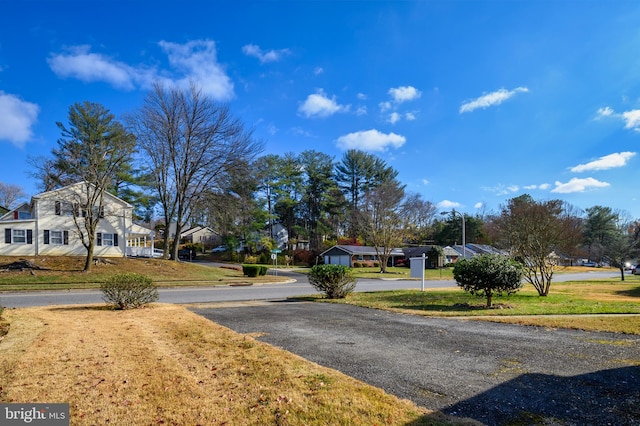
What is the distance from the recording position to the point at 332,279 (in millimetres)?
14891

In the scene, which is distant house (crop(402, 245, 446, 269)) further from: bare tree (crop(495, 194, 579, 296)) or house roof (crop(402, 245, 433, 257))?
bare tree (crop(495, 194, 579, 296))

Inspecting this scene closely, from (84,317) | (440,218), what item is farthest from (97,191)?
(440,218)

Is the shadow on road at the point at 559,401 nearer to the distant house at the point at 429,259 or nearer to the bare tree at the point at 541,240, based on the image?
the bare tree at the point at 541,240

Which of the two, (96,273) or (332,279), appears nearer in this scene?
(332,279)

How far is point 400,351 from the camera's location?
6.13 m

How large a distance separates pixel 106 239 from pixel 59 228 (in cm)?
363

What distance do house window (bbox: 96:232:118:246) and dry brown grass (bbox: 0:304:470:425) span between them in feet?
97.7

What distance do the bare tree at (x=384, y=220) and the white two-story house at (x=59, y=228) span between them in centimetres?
2823

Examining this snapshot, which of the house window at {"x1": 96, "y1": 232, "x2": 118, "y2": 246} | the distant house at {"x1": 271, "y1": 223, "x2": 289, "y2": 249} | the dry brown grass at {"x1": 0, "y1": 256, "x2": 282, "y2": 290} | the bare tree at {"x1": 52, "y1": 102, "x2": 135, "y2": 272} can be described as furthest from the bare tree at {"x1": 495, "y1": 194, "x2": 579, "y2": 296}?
the distant house at {"x1": 271, "y1": 223, "x2": 289, "y2": 249}

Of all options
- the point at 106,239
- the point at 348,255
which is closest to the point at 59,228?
the point at 106,239

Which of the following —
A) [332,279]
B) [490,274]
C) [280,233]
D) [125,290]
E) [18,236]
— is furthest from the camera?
[280,233]

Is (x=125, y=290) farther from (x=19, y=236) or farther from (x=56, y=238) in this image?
A: (x=19, y=236)

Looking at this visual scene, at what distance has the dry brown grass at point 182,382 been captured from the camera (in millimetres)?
3619

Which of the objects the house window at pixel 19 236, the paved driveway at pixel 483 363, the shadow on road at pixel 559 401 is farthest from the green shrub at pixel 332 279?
the house window at pixel 19 236
